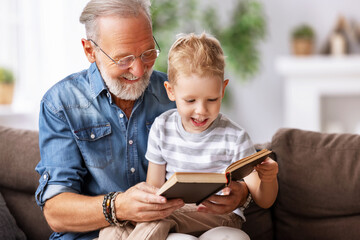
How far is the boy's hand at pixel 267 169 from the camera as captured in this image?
1.47 metres

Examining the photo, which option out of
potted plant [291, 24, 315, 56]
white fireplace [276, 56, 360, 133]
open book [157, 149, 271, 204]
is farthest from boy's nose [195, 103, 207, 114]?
potted plant [291, 24, 315, 56]

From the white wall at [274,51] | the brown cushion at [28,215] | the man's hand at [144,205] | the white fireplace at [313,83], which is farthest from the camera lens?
the white wall at [274,51]

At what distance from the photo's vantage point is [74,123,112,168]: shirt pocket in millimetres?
1707

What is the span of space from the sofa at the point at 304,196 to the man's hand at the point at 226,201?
42cm

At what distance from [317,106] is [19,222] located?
3.58m

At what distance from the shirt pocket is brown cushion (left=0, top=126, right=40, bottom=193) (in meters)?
0.48

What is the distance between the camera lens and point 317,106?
491 cm

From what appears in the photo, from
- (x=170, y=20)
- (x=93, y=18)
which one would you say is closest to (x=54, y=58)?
(x=170, y=20)

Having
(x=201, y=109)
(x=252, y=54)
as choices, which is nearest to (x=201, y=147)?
(x=201, y=109)

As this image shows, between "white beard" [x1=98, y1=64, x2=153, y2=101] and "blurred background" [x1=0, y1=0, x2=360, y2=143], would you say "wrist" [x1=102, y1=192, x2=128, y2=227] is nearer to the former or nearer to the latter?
"white beard" [x1=98, y1=64, x2=153, y2=101]

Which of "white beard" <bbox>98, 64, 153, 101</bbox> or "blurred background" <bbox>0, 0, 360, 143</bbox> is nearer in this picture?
"white beard" <bbox>98, 64, 153, 101</bbox>

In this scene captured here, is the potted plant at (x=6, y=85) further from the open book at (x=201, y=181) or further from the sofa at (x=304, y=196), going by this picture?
the open book at (x=201, y=181)

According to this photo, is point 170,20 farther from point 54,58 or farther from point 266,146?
point 266,146

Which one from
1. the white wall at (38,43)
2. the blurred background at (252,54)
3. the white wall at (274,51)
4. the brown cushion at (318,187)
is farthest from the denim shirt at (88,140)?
the white wall at (274,51)
